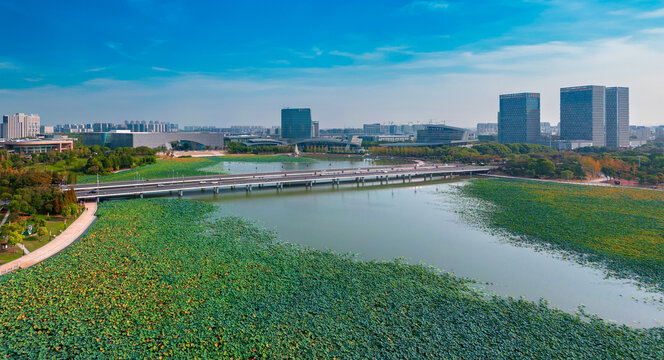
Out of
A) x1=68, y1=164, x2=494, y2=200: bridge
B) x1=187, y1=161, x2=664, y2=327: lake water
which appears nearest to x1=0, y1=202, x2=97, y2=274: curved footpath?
x1=68, y1=164, x2=494, y2=200: bridge

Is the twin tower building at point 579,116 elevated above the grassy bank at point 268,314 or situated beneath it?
elevated above

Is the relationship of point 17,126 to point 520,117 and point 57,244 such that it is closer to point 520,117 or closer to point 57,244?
point 57,244

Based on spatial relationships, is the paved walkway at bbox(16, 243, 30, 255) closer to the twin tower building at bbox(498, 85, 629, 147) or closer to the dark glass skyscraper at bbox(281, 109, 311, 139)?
the twin tower building at bbox(498, 85, 629, 147)

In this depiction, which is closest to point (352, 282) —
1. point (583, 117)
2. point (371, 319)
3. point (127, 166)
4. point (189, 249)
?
point (371, 319)

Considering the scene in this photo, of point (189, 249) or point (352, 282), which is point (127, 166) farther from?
point (352, 282)

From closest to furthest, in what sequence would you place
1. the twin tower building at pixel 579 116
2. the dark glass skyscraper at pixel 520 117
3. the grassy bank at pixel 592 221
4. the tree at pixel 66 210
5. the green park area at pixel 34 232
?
1. the green park area at pixel 34 232
2. the grassy bank at pixel 592 221
3. the tree at pixel 66 210
4. the twin tower building at pixel 579 116
5. the dark glass skyscraper at pixel 520 117

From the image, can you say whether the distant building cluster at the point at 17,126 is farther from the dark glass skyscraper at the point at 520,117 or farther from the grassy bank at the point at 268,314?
the dark glass skyscraper at the point at 520,117

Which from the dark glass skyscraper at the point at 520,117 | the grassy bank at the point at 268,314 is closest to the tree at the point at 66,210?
the grassy bank at the point at 268,314

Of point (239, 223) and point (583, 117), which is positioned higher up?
point (583, 117)
